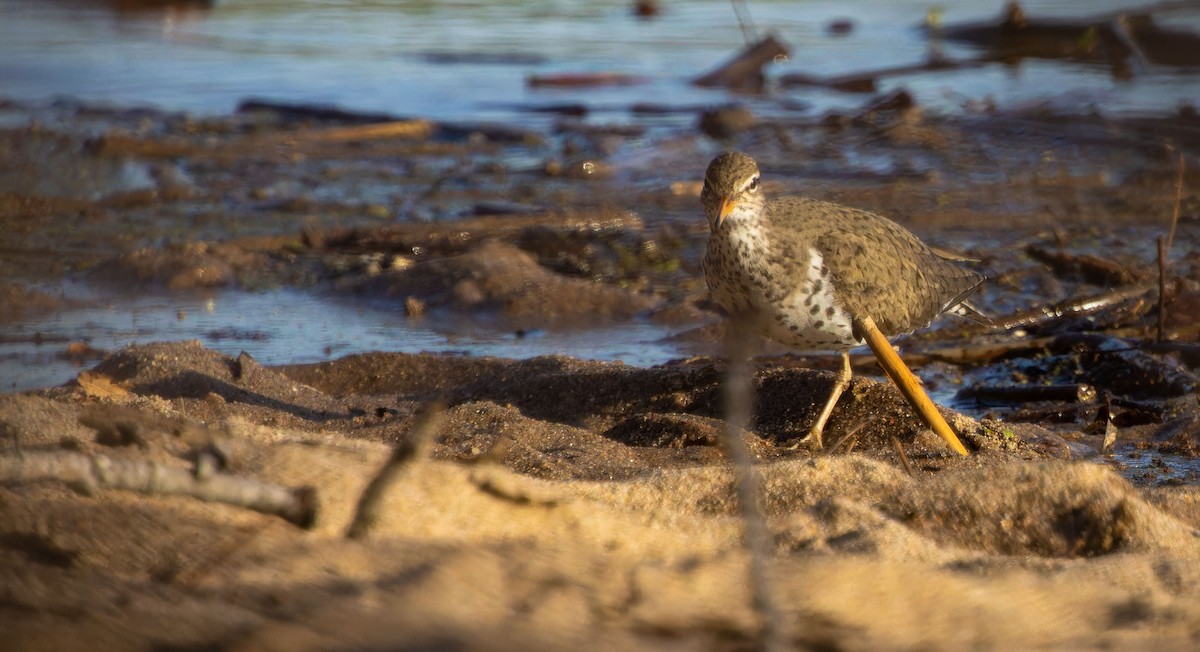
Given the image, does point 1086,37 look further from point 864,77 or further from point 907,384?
point 907,384

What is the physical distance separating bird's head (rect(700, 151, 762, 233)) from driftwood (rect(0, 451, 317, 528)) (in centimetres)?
281

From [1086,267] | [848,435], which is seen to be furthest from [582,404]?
[1086,267]

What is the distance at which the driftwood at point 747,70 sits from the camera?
1375 centimetres

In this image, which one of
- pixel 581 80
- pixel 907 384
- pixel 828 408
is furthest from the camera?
pixel 581 80

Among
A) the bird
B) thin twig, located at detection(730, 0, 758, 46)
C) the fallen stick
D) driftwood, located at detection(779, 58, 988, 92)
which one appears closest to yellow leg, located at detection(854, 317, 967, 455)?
the bird

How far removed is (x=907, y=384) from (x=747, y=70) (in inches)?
382

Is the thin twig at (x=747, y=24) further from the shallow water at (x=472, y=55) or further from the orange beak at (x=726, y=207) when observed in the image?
the orange beak at (x=726, y=207)

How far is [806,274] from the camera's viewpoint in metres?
5.03

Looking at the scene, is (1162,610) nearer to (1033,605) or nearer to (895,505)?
(1033,605)

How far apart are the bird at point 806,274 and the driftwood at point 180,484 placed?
258 cm

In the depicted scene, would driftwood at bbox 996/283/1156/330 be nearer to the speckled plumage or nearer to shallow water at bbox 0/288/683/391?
the speckled plumage

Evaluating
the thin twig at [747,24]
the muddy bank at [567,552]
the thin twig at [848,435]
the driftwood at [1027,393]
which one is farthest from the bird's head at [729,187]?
the thin twig at [747,24]

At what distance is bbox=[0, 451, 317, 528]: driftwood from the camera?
253 centimetres

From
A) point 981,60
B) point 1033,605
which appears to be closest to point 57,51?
point 981,60
